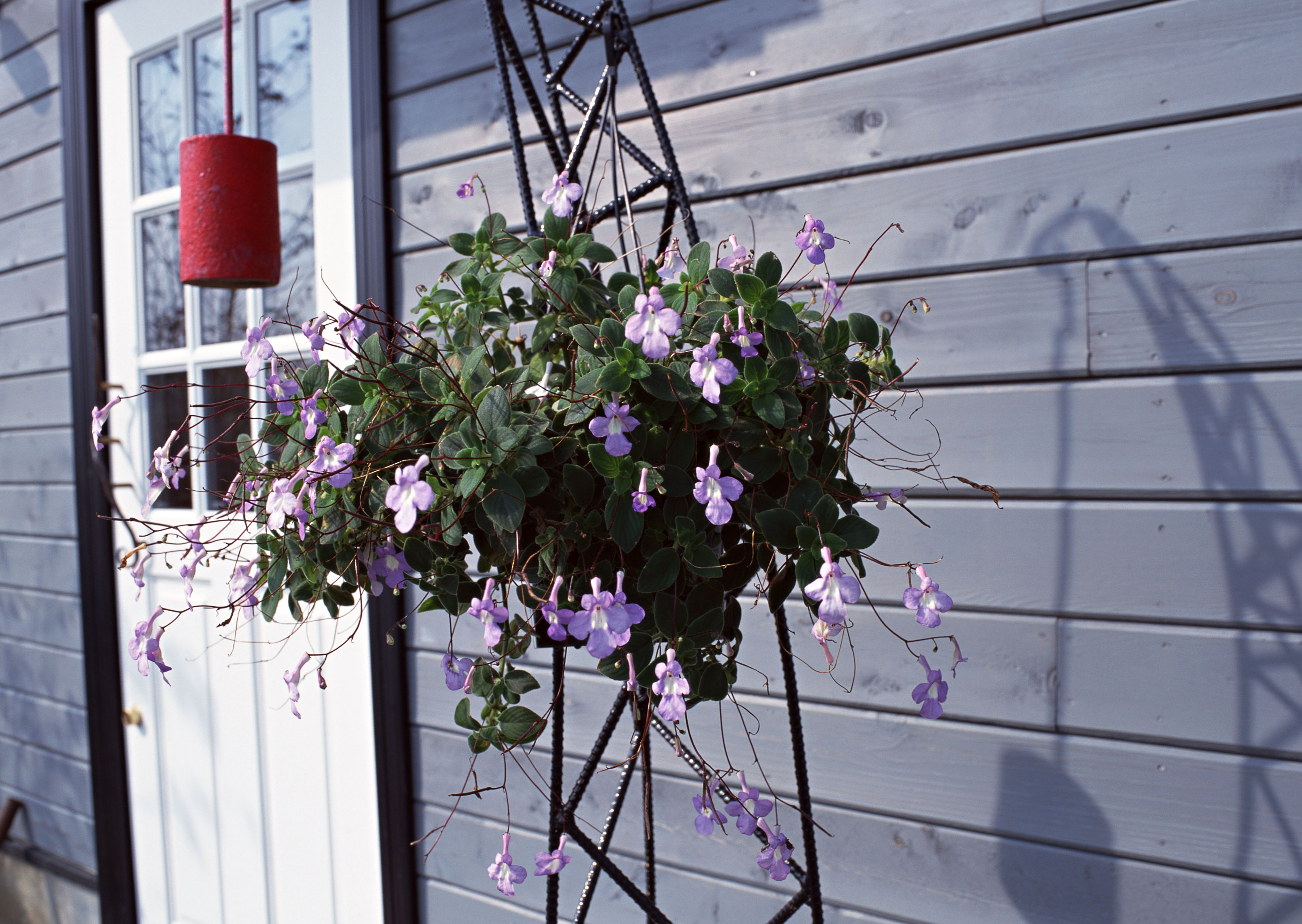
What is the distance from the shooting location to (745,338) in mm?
646

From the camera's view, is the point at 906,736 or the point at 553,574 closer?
the point at 553,574

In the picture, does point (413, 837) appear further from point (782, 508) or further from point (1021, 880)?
point (782, 508)

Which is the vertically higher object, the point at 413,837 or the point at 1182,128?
the point at 1182,128

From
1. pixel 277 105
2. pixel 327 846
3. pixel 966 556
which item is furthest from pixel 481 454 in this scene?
pixel 277 105

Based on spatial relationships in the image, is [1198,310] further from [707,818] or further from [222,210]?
[222,210]

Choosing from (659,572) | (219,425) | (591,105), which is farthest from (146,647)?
(219,425)

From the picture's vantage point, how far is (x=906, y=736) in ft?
3.86

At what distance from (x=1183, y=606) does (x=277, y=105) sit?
193 cm

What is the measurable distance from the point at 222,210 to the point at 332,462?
3.08 ft

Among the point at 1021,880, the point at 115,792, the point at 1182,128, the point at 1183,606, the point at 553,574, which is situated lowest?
the point at 115,792

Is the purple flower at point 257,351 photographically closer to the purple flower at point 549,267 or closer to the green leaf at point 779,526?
the purple flower at point 549,267

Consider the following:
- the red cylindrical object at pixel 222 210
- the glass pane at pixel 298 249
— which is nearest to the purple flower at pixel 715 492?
the red cylindrical object at pixel 222 210

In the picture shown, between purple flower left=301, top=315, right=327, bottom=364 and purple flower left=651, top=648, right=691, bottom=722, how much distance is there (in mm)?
386

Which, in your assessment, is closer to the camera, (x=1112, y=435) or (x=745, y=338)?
(x=745, y=338)
